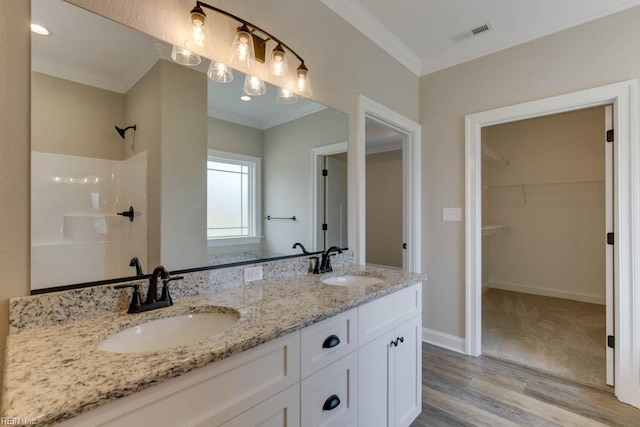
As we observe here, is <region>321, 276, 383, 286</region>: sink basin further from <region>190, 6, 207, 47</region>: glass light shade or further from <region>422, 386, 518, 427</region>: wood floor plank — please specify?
<region>190, 6, 207, 47</region>: glass light shade

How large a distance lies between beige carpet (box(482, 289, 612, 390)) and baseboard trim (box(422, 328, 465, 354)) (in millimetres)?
217

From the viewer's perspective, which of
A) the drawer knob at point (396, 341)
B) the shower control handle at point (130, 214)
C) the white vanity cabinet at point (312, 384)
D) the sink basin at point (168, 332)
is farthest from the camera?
the drawer knob at point (396, 341)

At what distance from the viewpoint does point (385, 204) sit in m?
5.14

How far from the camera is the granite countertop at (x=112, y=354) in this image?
587 mm

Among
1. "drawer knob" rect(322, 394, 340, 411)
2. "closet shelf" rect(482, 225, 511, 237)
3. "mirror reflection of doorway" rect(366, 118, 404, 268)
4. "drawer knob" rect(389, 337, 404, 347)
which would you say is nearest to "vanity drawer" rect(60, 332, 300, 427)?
"drawer knob" rect(322, 394, 340, 411)

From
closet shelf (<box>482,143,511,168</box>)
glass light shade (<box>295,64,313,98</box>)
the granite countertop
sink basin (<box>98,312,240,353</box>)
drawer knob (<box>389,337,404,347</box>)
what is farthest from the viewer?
closet shelf (<box>482,143,511,168</box>)

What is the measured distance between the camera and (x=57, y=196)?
104 centimetres

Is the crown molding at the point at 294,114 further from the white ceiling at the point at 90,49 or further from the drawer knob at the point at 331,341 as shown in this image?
the drawer knob at the point at 331,341

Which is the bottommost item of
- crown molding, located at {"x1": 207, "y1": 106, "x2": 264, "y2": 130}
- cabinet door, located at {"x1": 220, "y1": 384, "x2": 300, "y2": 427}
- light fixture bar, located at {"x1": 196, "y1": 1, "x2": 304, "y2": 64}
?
cabinet door, located at {"x1": 220, "y1": 384, "x2": 300, "y2": 427}

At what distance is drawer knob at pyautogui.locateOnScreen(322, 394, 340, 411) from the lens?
3.78ft

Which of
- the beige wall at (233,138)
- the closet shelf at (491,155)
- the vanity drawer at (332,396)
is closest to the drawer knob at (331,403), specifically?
the vanity drawer at (332,396)

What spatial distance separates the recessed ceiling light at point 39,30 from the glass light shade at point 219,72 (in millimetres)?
580

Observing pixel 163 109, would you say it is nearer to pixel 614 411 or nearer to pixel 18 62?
pixel 18 62

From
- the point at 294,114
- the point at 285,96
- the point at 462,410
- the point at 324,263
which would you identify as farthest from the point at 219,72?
the point at 462,410
